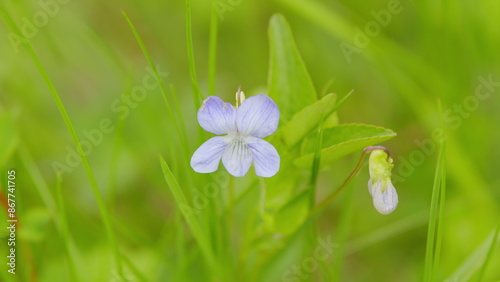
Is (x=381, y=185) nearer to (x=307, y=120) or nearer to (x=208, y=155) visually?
(x=307, y=120)

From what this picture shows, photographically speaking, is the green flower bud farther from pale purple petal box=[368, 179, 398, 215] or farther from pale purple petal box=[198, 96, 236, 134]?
pale purple petal box=[198, 96, 236, 134]

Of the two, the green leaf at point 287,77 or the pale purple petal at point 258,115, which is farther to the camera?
the green leaf at point 287,77

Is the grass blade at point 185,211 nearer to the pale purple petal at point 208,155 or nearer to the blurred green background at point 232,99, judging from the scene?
the pale purple petal at point 208,155

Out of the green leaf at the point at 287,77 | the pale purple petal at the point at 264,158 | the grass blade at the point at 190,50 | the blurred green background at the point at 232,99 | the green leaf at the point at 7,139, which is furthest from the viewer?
the blurred green background at the point at 232,99

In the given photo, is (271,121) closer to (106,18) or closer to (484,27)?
(484,27)

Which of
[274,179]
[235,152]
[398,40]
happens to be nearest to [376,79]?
[398,40]

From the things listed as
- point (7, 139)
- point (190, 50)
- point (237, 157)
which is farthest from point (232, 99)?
point (237, 157)

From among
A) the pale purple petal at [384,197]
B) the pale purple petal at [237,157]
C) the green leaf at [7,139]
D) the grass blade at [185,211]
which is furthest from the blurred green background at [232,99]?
the pale purple petal at [237,157]
